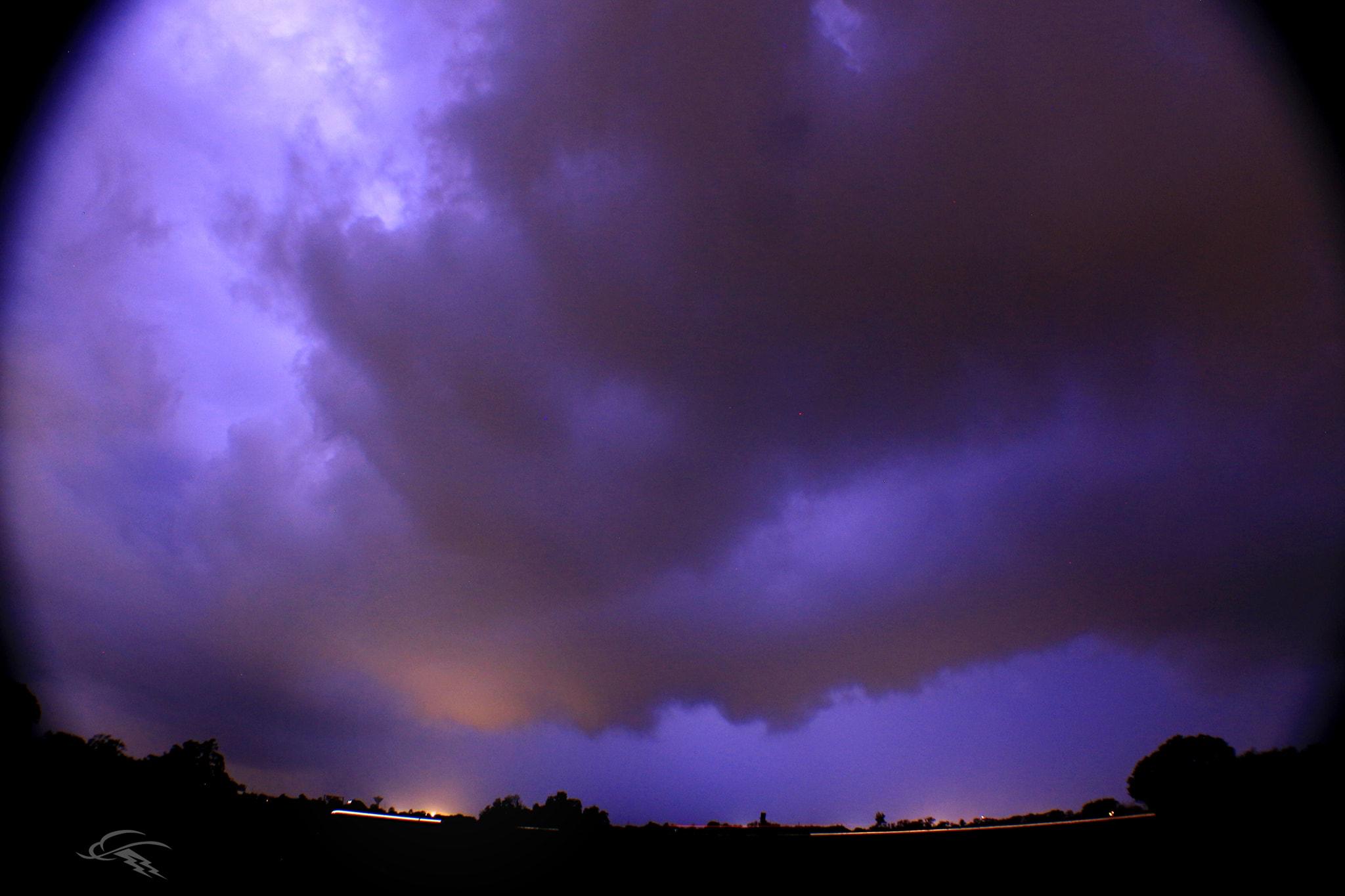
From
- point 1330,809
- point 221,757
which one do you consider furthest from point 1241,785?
point 221,757

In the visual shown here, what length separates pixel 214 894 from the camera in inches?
440

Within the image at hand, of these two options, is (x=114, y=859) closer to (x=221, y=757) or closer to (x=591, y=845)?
(x=591, y=845)

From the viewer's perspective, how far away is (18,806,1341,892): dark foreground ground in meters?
5.66

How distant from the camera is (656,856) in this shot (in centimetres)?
927

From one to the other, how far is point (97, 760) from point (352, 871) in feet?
29.4

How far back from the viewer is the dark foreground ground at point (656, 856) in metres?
5.66
